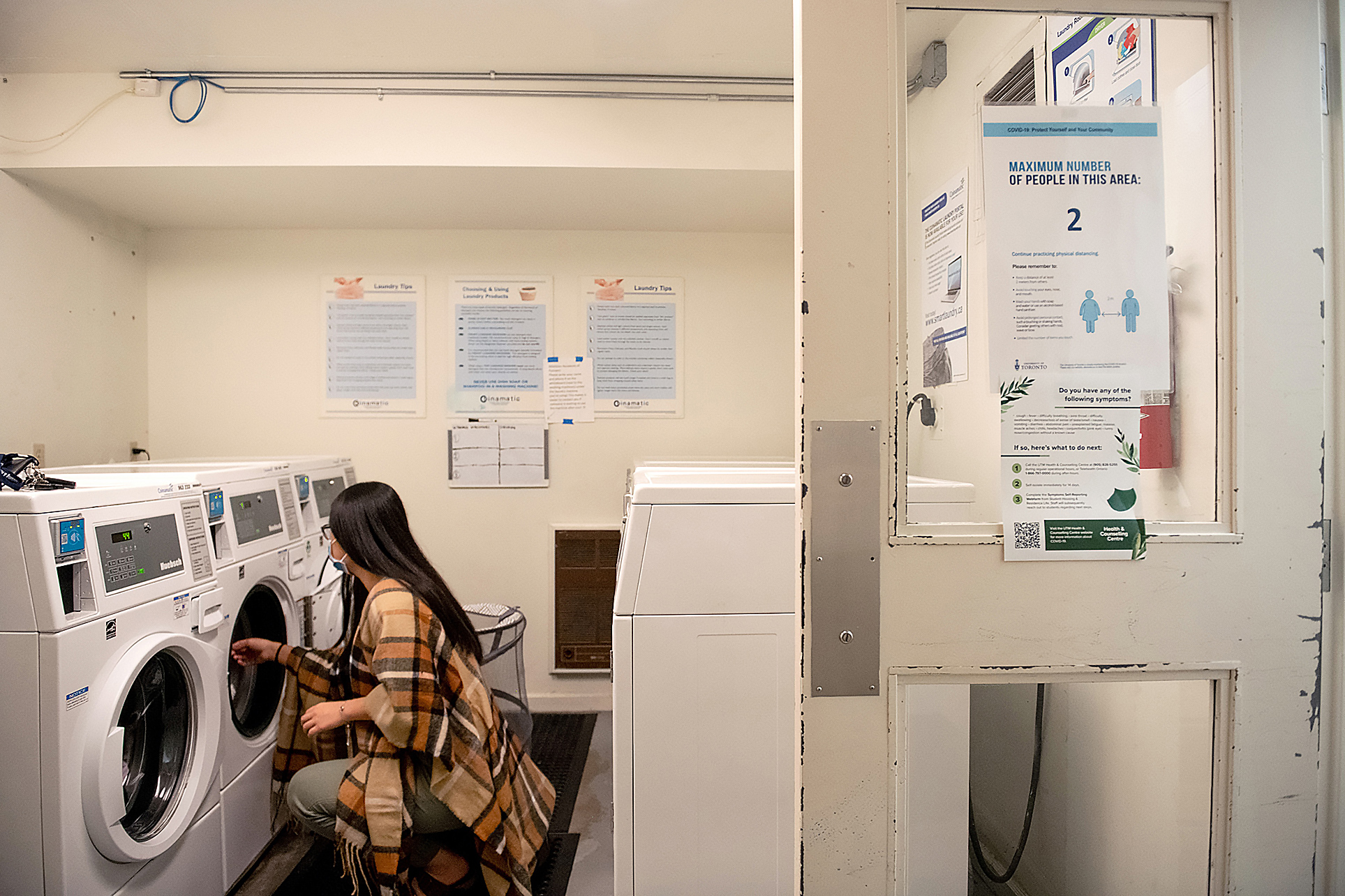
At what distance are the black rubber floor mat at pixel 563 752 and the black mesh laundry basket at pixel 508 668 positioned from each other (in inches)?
4.9

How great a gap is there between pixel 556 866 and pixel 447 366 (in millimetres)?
2008

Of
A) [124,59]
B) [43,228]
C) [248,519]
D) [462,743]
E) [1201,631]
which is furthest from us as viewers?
[43,228]

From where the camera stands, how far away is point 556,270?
9.70 ft

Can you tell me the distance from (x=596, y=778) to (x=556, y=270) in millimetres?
2070

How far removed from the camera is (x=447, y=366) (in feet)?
9.71

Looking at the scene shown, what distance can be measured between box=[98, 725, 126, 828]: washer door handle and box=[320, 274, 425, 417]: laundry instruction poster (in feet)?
5.84

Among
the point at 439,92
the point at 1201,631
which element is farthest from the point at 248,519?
the point at 1201,631

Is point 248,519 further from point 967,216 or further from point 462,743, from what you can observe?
point 967,216

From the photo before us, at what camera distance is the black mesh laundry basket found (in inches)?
75.7

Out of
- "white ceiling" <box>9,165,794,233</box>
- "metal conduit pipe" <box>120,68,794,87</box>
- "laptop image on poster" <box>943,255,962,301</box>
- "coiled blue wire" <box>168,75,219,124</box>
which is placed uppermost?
"metal conduit pipe" <box>120,68,794,87</box>

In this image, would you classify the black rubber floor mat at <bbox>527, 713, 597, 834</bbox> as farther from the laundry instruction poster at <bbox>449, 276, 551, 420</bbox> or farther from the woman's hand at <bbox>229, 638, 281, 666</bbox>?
the laundry instruction poster at <bbox>449, 276, 551, 420</bbox>

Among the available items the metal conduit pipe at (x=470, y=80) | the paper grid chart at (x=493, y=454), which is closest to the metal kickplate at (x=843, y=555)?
the metal conduit pipe at (x=470, y=80)

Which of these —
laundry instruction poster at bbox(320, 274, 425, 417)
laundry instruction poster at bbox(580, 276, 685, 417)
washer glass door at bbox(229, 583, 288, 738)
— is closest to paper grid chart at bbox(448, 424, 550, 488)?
laundry instruction poster at bbox(320, 274, 425, 417)

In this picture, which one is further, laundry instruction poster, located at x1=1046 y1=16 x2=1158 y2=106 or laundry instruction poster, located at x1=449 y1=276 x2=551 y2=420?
laundry instruction poster, located at x1=449 y1=276 x2=551 y2=420
